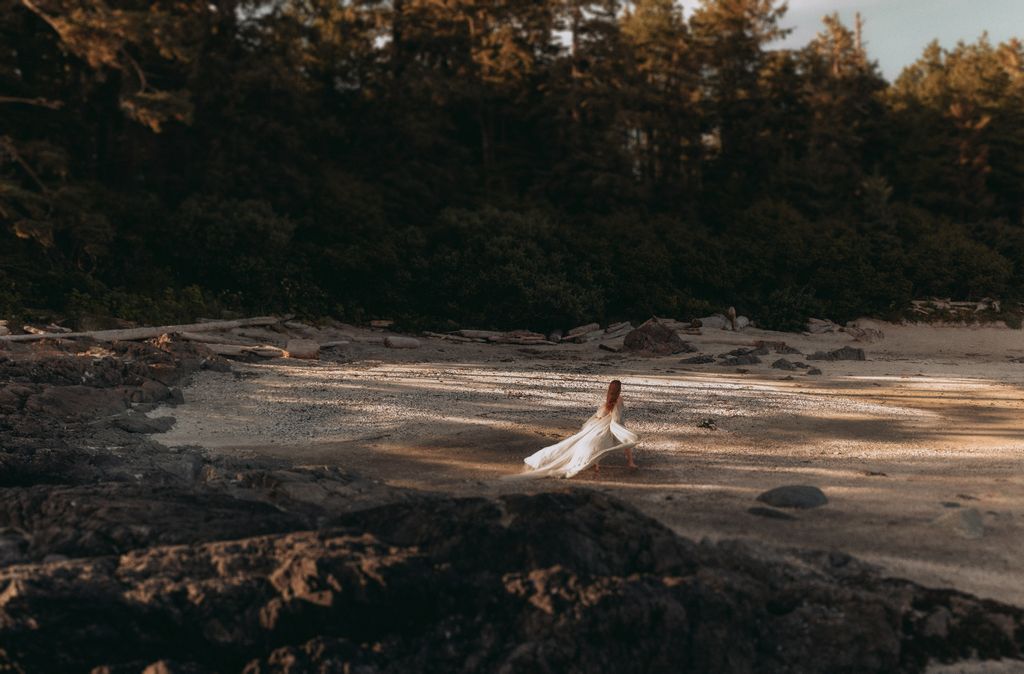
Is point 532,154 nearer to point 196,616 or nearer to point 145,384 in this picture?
point 145,384

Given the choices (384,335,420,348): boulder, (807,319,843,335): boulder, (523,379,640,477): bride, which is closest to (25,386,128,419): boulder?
(523,379,640,477): bride

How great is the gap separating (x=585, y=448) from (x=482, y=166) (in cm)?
2558

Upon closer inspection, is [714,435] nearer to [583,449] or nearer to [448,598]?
[583,449]

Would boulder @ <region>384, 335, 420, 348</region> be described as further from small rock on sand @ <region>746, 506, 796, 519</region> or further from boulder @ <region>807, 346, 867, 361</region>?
small rock on sand @ <region>746, 506, 796, 519</region>

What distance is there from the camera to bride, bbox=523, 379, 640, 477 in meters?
9.31

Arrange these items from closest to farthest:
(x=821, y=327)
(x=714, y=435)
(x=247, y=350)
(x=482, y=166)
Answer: (x=714, y=435) < (x=247, y=350) < (x=821, y=327) < (x=482, y=166)

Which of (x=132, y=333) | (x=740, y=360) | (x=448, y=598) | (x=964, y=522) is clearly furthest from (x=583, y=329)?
(x=448, y=598)

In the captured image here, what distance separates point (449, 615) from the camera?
18.7 ft

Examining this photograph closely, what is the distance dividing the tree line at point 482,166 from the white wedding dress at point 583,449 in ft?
51.3

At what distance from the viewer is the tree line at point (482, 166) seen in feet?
80.2

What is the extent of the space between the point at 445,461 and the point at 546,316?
15.8 meters

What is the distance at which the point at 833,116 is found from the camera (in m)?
35.9

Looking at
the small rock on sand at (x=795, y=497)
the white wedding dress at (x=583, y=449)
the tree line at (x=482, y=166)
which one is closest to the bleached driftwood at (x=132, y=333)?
the tree line at (x=482, y=166)

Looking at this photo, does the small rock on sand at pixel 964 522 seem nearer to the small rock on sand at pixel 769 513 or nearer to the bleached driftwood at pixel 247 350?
the small rock on sand at pixel 769 513
